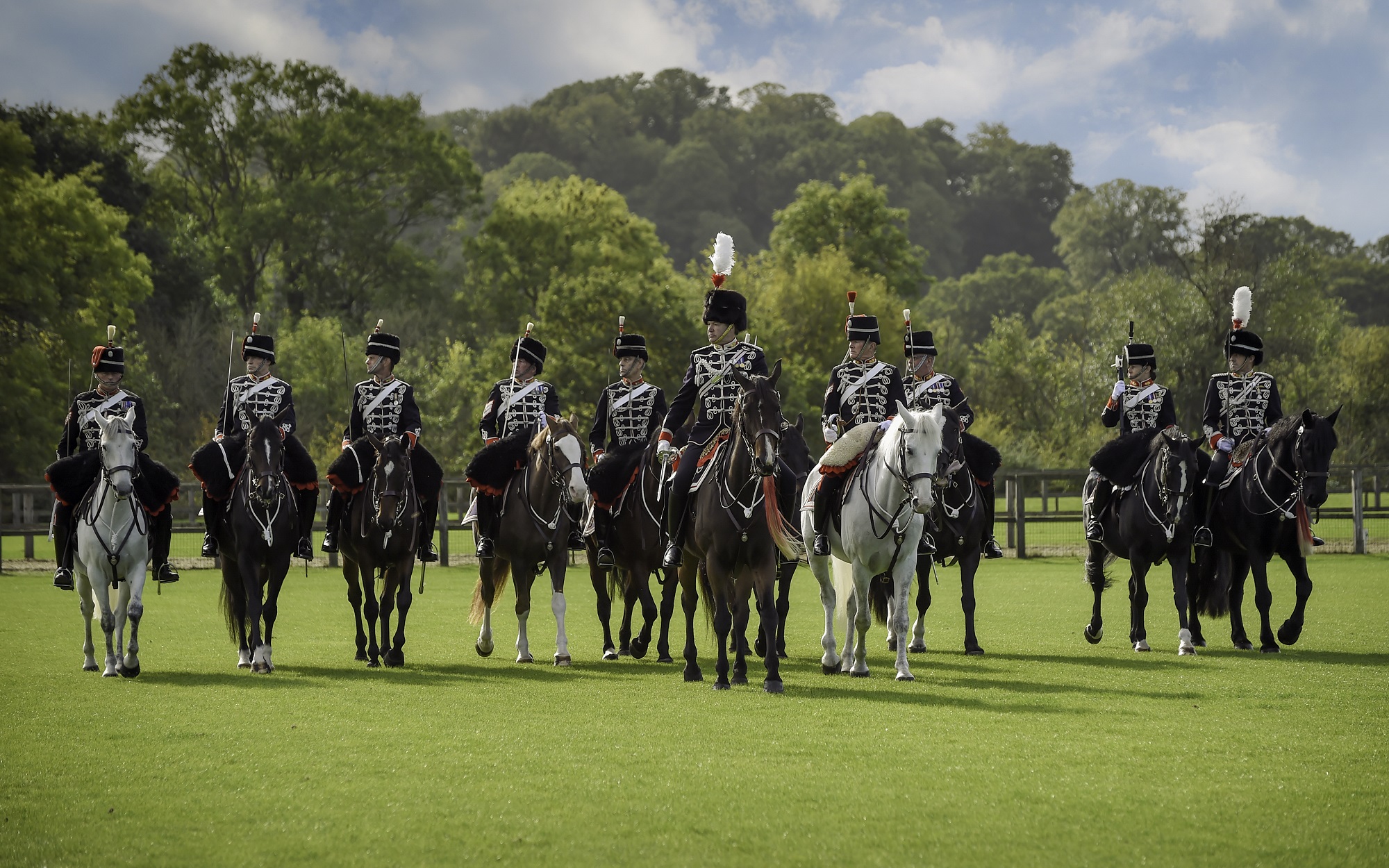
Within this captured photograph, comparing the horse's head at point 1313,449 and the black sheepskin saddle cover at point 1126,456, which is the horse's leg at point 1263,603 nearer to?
the horse's head at point 1313,449

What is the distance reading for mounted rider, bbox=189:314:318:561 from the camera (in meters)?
12.3

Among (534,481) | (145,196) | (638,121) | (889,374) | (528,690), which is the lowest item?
(528,690)

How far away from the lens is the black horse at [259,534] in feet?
39.2

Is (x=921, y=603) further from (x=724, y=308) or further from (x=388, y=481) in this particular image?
(x=388, y=481)

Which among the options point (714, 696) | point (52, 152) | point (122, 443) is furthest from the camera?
point (52, 152)

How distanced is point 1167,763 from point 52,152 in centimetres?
4387

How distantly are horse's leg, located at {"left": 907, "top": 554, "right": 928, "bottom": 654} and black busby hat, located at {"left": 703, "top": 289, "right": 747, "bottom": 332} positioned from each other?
3.29 m

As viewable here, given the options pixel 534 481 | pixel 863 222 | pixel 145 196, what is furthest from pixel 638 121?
pixel 534 481

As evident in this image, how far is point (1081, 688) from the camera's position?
34.4 ft

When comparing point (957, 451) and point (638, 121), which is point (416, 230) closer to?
point (638, 121)

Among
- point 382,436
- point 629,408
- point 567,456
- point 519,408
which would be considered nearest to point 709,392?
point 567,456

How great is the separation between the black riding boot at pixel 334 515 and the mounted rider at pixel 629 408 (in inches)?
95.2

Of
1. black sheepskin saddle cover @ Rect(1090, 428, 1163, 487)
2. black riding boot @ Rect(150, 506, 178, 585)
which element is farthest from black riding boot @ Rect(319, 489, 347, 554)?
black sheepskin saddle cover @ Rect(1090, 428, 1163, 487)

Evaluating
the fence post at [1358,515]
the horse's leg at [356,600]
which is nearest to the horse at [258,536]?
the horse's leg at [356,600]
